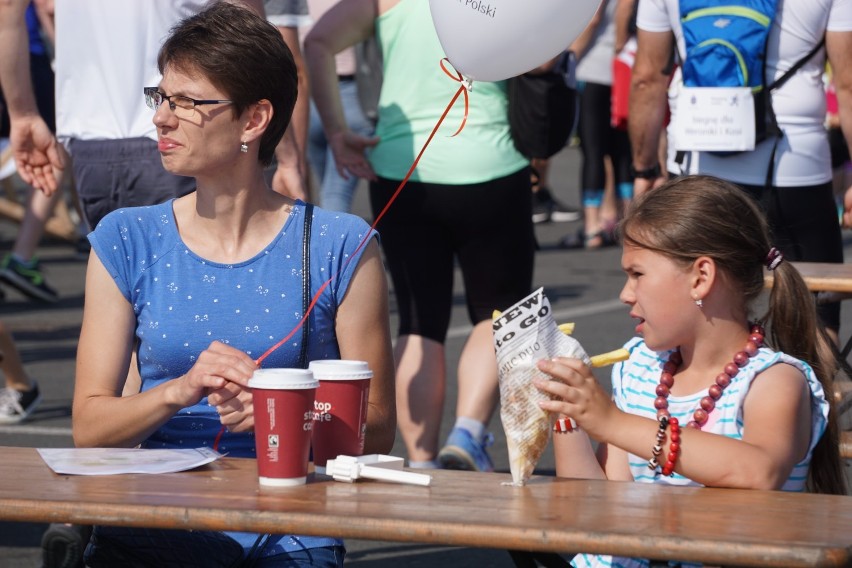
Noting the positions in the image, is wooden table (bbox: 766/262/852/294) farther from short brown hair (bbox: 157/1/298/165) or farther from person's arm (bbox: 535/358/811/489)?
short brown hair (bbox: 157/1/298/165)

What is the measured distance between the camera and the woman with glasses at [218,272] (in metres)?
2.87

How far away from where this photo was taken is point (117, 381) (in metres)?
2.86

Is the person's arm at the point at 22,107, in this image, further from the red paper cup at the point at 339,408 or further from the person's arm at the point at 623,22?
the person's arm at the point at 623,22

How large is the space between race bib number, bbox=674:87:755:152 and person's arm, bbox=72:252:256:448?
93.4 inches

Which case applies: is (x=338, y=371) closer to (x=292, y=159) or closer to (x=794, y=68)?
(x=292, y=159)

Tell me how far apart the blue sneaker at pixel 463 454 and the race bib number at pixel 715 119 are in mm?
1213

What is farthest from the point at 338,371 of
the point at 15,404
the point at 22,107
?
the point at 15,404

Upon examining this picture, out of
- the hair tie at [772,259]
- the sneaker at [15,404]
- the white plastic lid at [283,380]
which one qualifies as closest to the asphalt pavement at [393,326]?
the sneaker at [15,404]

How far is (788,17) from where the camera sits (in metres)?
4.52

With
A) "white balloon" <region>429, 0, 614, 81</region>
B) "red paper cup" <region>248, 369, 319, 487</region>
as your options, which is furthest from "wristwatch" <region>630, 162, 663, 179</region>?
"red paper cup" <region>248, 369, 319, 487</region>

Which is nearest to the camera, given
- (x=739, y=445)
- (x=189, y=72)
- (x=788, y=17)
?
(x=739, y=445)

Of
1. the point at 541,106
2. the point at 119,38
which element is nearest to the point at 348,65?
the point at 541,106

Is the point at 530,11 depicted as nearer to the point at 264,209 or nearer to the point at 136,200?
the point at 264,209

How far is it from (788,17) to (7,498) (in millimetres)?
3145
